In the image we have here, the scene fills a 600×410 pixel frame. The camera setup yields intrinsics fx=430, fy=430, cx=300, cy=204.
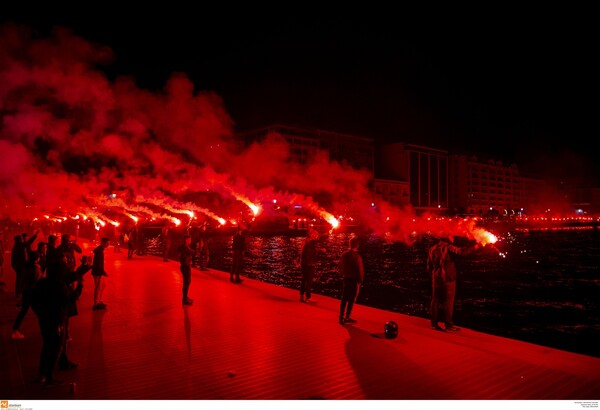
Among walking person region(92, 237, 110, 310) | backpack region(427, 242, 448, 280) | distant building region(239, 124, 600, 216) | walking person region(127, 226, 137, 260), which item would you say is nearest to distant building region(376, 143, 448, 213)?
distant building region(239, 124, 600, 216)

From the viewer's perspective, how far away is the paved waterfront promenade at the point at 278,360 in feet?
16.8

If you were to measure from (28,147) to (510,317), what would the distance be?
1831cm

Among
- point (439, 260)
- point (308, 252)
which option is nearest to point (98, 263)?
point (308, 252)

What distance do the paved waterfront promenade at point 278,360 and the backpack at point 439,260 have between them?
43.0 inches

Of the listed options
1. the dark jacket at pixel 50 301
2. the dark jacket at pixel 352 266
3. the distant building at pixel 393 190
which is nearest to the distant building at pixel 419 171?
the distant building at pixel 393 190

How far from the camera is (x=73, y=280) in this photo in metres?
5.54

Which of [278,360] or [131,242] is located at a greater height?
[131,242]

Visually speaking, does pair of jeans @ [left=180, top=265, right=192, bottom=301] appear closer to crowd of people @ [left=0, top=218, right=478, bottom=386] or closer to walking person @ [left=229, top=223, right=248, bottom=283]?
crowd of people @ [left=0, top=218, right=478, bottom=386]

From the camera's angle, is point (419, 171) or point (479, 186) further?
point (479, 186)

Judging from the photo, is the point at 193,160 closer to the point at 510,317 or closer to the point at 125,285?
the point at 125,285

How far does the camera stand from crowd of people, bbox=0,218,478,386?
5078mm

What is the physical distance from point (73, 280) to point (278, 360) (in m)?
2.98

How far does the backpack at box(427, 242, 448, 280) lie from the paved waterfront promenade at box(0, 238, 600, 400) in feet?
3.58

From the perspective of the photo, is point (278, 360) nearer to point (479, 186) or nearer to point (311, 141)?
point (311, 141)
